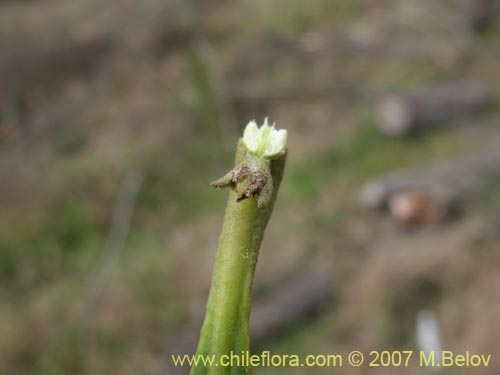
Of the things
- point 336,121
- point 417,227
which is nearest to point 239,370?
point 417,227

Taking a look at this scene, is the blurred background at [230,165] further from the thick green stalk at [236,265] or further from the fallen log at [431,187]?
the thick green stalk at [236,265]

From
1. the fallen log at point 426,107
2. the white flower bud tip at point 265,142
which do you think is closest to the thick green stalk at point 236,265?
the white flower bud tip at point 265,142

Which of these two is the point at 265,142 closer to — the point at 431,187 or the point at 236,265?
the point at 236,265

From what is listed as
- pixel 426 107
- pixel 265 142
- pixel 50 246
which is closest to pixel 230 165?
pixel 50 246

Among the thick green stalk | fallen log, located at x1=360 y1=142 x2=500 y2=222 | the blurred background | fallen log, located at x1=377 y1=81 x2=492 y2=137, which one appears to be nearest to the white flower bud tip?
the thick green stalk

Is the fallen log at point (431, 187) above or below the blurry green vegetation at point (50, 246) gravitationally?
above

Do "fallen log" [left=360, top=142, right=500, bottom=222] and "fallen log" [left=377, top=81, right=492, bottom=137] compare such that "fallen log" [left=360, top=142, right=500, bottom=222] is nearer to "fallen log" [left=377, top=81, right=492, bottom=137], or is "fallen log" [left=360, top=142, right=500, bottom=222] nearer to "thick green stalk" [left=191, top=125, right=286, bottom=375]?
"fallen log" [left=377, top=81, right=492, bottom=137]
